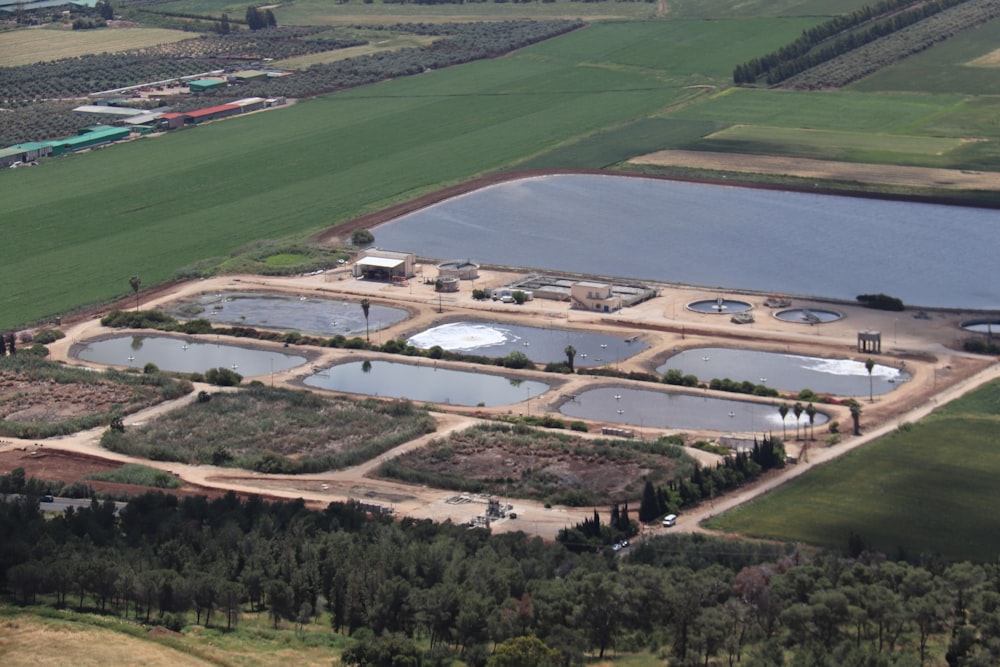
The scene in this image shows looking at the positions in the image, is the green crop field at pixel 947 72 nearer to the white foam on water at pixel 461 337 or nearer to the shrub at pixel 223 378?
the white foam on water at pixel 461 337

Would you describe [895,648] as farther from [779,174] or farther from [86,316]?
[779,174]

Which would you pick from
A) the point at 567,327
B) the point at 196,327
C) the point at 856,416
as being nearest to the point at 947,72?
the point at 567,327

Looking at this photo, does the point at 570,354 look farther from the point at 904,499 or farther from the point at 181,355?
the point at 904,499

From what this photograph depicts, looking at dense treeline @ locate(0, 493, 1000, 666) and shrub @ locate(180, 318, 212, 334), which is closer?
dense treeline @ locate(0, 493, 1000, 666)

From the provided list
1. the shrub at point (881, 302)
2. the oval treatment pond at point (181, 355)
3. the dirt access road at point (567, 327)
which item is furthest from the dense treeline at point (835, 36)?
the oval treatment pond at point (181, 355)

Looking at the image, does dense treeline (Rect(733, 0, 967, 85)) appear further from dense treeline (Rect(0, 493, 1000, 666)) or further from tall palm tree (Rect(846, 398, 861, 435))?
dense treeline (Rect(0, 493, 1000, 666))

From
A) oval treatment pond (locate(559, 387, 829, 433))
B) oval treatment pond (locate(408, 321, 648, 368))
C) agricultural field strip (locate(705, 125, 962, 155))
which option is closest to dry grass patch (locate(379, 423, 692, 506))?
oval treatment pond (locate(559, 387, 829, 433))
